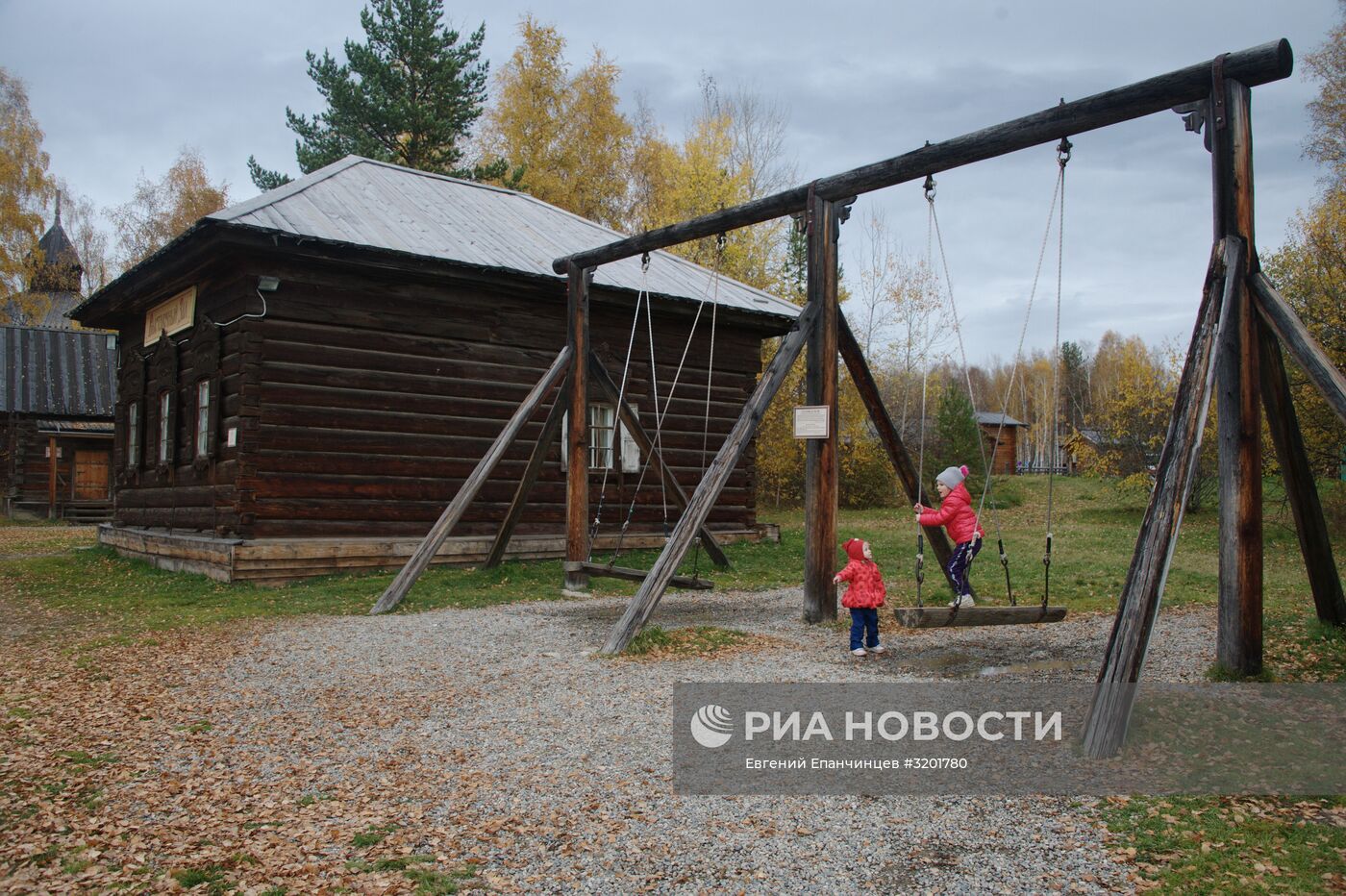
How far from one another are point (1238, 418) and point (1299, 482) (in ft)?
3.45

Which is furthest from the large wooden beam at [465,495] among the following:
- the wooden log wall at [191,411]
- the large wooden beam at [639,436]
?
the wooden log wall at [191,411]

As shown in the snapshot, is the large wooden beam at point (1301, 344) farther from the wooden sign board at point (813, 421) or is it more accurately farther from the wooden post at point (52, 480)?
the wooden post at point (52, 480)

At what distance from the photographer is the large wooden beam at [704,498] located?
7.63 m

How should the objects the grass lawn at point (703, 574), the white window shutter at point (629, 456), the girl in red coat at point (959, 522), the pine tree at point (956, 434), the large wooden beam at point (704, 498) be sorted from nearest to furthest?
the large wooden beam at point (704, 498)
the girl in red coat at point (959, 522)
the grass lawn at point (703, 574)
the white window shutter at point (629, 456)
the pine tree at point (956, 434)

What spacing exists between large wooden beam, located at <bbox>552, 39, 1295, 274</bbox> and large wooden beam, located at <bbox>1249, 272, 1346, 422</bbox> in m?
1.25

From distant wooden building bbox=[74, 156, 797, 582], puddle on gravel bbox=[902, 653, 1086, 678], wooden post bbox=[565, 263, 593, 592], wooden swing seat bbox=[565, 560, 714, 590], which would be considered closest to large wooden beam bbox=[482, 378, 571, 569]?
wooden post bbox=[565, 263, 593, 592]

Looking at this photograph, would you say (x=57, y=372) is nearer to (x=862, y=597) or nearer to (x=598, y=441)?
(x=598, y=441)

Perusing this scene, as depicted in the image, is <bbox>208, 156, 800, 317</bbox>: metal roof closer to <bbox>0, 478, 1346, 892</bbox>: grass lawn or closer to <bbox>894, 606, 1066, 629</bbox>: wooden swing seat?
<bbox>0, 478, 1346, 892</bbox>: grass lawn

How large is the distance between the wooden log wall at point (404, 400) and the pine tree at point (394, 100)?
1685cm

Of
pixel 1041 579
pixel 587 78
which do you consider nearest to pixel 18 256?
pixel 587 78

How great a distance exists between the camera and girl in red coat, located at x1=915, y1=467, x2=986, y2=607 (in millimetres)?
8164

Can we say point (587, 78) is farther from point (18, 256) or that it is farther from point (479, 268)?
point (479, 268)

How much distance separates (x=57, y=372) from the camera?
31.6 meters

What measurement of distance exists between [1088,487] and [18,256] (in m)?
36.8
